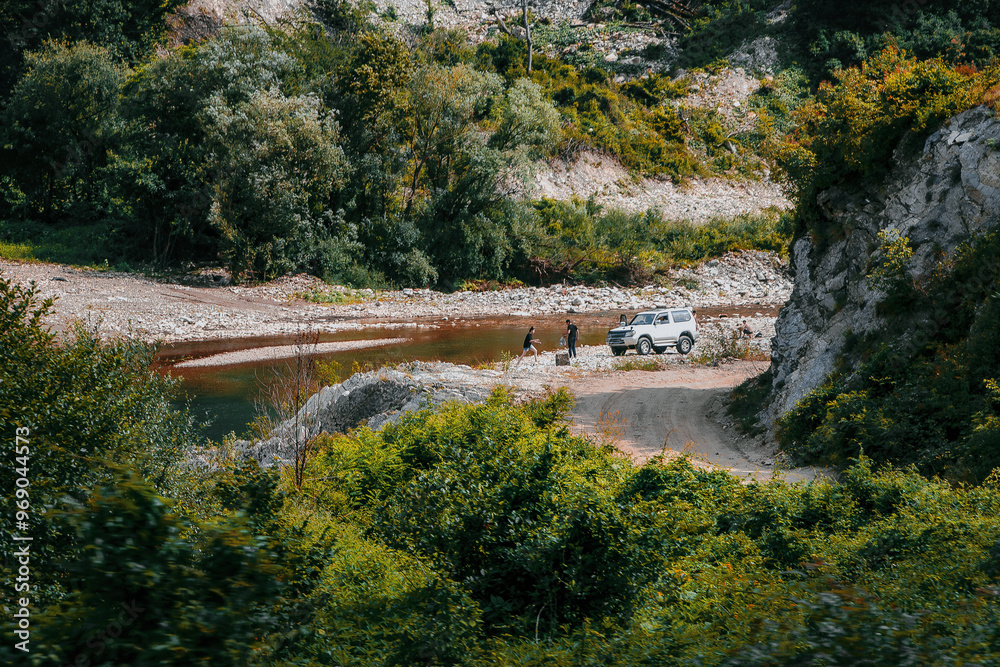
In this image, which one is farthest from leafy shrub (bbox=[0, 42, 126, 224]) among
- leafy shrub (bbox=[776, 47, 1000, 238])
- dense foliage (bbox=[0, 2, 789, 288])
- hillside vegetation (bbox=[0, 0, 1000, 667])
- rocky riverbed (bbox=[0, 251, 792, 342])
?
leafy shrub (bbox=[776, 47, 1000, 238])

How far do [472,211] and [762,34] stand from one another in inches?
1746

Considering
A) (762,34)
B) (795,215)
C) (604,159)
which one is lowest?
(795,215)

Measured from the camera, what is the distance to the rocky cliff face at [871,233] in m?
13.8

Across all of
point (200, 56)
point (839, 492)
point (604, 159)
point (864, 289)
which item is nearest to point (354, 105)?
point (200, 56)

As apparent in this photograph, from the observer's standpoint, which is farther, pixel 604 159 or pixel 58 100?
pixel 604 159

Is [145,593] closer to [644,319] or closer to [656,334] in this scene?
[656,334]

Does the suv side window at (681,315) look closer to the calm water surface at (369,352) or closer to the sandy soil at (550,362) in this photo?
the sandy soil at (550,362)

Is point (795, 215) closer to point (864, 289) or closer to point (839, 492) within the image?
point (864, 289)

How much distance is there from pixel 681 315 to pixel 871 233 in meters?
12.5

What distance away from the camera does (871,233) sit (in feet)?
53.3

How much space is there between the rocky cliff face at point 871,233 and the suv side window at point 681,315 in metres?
9.29

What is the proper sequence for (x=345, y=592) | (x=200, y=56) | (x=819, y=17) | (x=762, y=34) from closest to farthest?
(x=345, y=592) < (x=200, y=56) < (x=819, y=17) < (x=762, y=34)

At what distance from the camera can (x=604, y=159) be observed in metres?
62.5

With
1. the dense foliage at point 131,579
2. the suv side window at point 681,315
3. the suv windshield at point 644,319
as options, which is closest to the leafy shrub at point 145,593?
the dense foliage at point 131,579
